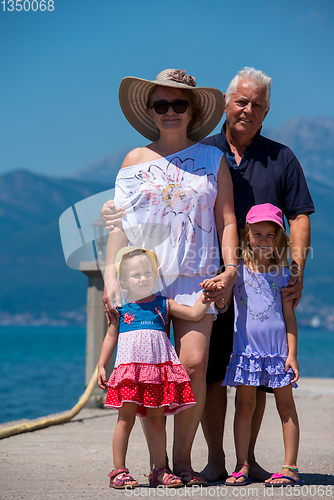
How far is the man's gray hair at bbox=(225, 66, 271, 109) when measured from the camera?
3.58 m

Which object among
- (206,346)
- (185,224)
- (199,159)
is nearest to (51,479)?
(206,346)

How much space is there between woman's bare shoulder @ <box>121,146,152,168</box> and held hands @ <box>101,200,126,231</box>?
8.8 inches

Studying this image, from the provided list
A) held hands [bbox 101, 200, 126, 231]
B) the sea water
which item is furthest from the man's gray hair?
the sea water

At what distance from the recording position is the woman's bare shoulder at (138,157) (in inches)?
132

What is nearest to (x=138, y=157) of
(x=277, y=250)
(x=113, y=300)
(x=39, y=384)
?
(x=113, y=300)

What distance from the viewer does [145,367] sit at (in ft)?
9.92

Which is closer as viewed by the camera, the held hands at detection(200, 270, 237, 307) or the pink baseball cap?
the held hands at detection(200, 270, 237, 307)

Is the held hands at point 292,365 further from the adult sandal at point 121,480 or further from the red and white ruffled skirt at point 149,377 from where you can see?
the adult sandal at point 121,480

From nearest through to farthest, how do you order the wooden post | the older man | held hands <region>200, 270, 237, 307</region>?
held hands <region>200, 270, 237, 307</region>
the older man
the wooden post

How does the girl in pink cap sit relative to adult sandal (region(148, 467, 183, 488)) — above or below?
above

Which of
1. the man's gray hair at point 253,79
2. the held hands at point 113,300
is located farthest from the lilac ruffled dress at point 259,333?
the man's gray hair at point 253,79

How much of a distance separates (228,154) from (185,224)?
0.69m

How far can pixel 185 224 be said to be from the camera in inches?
126

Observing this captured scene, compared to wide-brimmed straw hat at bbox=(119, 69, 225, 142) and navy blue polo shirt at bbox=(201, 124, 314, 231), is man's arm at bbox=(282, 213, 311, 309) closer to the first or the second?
navy blue polo shirt at bbox=(201, 124, 314, 231)
